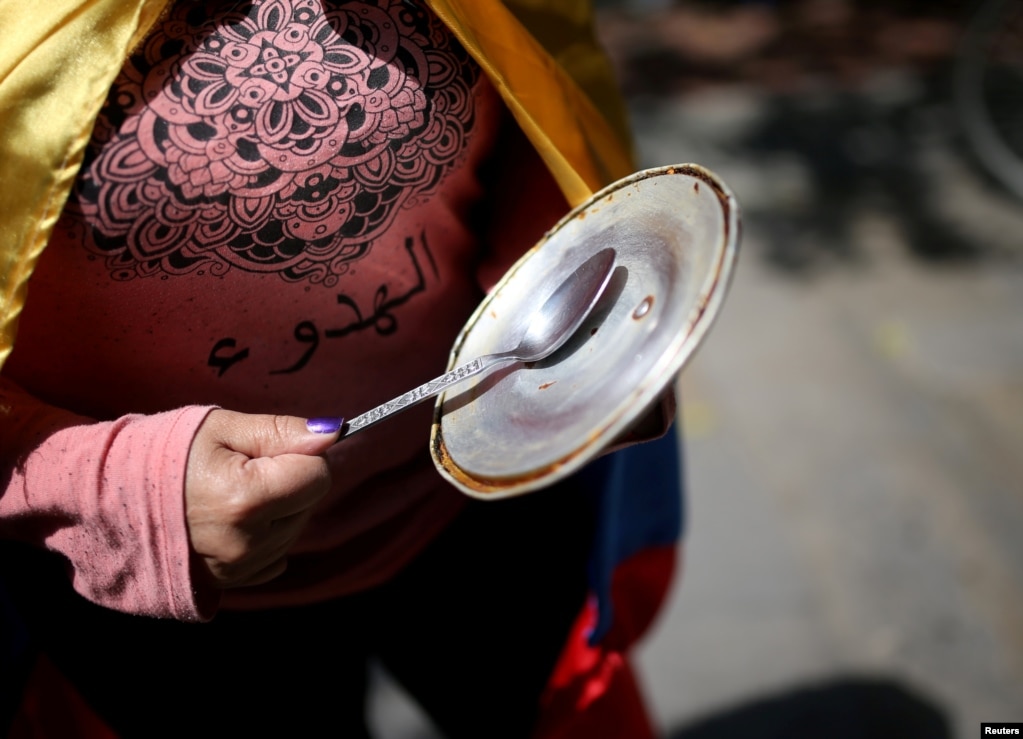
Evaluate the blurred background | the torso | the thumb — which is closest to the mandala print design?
the torso

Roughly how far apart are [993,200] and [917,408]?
1.23 m

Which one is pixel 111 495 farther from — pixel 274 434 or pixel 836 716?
pixel 836 716

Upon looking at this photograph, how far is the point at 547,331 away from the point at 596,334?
0.05 metres

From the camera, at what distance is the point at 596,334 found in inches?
30.8

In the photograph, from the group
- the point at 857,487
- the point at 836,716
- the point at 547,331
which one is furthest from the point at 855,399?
the point at 547,331

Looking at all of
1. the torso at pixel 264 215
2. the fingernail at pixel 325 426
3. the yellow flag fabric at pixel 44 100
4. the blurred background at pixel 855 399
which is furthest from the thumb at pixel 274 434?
the blurred background at pixel 855 399

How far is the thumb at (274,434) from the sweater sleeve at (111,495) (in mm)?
24

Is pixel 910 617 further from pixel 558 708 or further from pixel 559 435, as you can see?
pixel 559 435

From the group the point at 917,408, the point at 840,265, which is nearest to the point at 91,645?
the point at 917,408

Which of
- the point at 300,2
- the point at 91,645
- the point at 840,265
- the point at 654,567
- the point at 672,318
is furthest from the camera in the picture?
the point at 840,265

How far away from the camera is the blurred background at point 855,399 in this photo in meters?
1.89

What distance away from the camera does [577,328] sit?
0.80 meters

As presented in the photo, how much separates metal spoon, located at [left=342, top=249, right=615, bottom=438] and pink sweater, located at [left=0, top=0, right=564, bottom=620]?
14 cm

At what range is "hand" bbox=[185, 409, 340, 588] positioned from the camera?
75 centimetres
